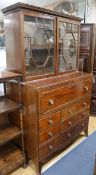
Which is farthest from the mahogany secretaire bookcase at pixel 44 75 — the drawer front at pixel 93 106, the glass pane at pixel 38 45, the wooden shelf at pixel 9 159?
the drawer front at pixel 93 106

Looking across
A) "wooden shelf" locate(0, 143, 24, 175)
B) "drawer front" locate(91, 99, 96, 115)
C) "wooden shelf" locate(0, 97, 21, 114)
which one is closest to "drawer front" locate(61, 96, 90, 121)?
"wooden shelf" locate(0, 97, 21, 114)

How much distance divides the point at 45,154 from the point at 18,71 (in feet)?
3.23

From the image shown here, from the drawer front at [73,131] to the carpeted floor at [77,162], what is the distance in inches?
8.7

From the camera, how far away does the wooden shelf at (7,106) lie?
5.13 feet

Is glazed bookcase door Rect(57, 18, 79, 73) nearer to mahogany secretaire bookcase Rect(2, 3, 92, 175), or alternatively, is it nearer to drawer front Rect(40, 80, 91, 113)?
mahogany secretaire bookcase Rect(2, 3, 92, 175)

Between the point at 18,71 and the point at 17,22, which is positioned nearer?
the point at 17,22

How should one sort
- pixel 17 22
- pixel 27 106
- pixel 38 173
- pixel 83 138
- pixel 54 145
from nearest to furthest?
pixel 17 22 < pixel 27 106 < pixel 38 173 < pixel 54 145 < pixel 83 138

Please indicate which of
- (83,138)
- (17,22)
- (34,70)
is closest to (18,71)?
(34,70)

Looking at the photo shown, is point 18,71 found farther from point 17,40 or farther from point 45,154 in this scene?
point 45,154

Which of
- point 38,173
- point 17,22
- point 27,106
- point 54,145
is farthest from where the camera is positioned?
point 54,145

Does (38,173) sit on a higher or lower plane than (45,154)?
lower

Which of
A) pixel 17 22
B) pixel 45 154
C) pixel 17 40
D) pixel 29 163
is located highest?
pixel 17 22

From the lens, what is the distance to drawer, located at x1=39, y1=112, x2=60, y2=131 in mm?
1635

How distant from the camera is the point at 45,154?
1794mm
